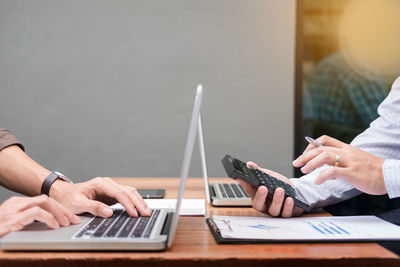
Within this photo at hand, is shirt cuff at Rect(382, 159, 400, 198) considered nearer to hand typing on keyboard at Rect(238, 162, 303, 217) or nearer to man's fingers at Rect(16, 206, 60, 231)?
hand typing on keyboard at Rect(238, 162, 303, 217)

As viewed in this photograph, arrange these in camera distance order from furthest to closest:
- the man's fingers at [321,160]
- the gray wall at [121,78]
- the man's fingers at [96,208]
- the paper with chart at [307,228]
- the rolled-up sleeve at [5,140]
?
the gray wall at [121,78] → the rolled-up sleeve at [5,140] → the man's fingers at [321,160] → the man's fingers at [96,208] → the paper with chart at [307,228]

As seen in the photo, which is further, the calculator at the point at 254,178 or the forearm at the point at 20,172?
the forearm at the point at 20,172

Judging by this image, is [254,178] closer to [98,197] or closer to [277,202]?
[277,202]

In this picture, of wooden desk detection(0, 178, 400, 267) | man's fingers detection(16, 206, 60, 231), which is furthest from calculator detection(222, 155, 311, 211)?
man's fingers detection(16, 206, 60, 231)

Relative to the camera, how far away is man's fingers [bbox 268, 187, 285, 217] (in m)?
0.96

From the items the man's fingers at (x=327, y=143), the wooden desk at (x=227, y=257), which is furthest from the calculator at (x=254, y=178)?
the wooden desk at (x=227, y=257)

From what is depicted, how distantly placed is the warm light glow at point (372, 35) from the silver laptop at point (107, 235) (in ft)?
8.93

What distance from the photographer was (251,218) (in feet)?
3.19

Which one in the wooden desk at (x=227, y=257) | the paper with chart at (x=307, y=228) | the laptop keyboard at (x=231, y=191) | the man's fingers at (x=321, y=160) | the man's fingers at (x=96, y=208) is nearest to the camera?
the wooden desk at (x=227, y=257)

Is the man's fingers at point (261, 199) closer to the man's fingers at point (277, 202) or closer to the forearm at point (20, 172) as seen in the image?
the man's fingers at point (277, 202)

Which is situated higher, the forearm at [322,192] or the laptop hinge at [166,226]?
the laptop hinge at [166,226]

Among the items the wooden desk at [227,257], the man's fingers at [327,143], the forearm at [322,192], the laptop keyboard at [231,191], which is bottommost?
the laptop keyboard at [231,191]

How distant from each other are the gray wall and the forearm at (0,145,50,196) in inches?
74.4

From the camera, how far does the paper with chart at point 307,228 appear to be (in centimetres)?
78
